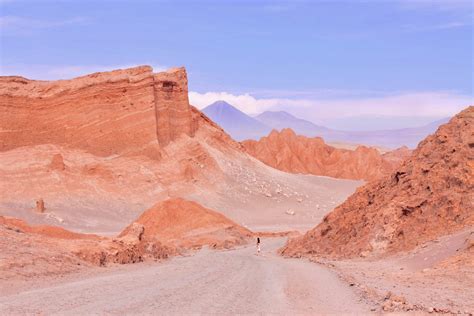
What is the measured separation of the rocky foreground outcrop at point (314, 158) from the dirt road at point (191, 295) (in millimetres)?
118978

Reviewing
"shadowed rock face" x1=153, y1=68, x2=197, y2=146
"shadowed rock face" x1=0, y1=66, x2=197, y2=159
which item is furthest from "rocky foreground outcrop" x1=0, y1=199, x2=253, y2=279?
"shadowed rock face" x1=153, y1=68, x2=197, y2=146

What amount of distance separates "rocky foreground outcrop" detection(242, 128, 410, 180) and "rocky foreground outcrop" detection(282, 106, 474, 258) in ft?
341

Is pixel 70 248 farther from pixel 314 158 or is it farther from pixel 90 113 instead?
pixel 314 158

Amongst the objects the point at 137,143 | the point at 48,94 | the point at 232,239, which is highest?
the point at 48,94

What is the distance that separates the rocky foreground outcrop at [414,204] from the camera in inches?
1119

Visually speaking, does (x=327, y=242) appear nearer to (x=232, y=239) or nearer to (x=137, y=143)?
(x=232, y=239)

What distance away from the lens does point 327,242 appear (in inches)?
1406

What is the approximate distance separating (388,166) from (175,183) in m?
75.6

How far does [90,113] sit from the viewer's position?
83.2 m

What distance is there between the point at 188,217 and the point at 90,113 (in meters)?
29.1

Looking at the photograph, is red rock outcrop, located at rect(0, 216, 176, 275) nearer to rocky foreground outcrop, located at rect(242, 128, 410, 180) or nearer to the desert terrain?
the desert terrain

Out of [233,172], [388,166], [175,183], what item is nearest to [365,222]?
[175,183]

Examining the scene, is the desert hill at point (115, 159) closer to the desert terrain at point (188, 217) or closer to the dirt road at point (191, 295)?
the desert terrain at point (188, 217)

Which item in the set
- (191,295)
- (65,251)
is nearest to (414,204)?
(65,251)
